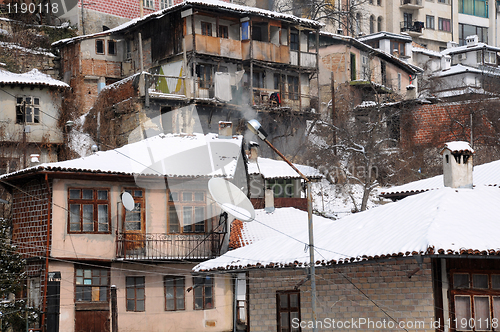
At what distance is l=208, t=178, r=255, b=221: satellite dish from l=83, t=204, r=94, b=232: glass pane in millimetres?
6986

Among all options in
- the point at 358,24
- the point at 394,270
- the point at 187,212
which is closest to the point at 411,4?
the point at 358,24

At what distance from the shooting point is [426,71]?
204 ft

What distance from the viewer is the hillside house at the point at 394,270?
15961 millimetres

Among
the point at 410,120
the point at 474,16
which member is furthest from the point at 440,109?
the point at 474,16

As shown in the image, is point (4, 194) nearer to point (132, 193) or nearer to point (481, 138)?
point (132, 193)

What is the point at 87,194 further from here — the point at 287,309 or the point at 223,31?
the point at 223,31

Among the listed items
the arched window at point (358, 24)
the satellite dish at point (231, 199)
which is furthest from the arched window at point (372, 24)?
the satellite dish at point (231, 199)

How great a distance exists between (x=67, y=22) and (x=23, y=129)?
11414mm

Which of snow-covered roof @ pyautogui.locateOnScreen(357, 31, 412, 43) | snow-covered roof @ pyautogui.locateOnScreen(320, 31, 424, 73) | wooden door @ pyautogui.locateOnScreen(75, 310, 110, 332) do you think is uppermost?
snow-covered roof @ pyautogui.locateOnScreen(357, 31, 412, 43)

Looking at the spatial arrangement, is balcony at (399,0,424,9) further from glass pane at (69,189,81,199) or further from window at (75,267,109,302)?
window at (75,267,109,302)

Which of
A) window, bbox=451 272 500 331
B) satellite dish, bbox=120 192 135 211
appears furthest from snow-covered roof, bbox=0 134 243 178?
window, bbox=451 272 500 331

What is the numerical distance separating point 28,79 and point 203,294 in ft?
52.1

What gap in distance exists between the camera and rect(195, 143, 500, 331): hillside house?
16.0 m

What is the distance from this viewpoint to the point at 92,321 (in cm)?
2611
